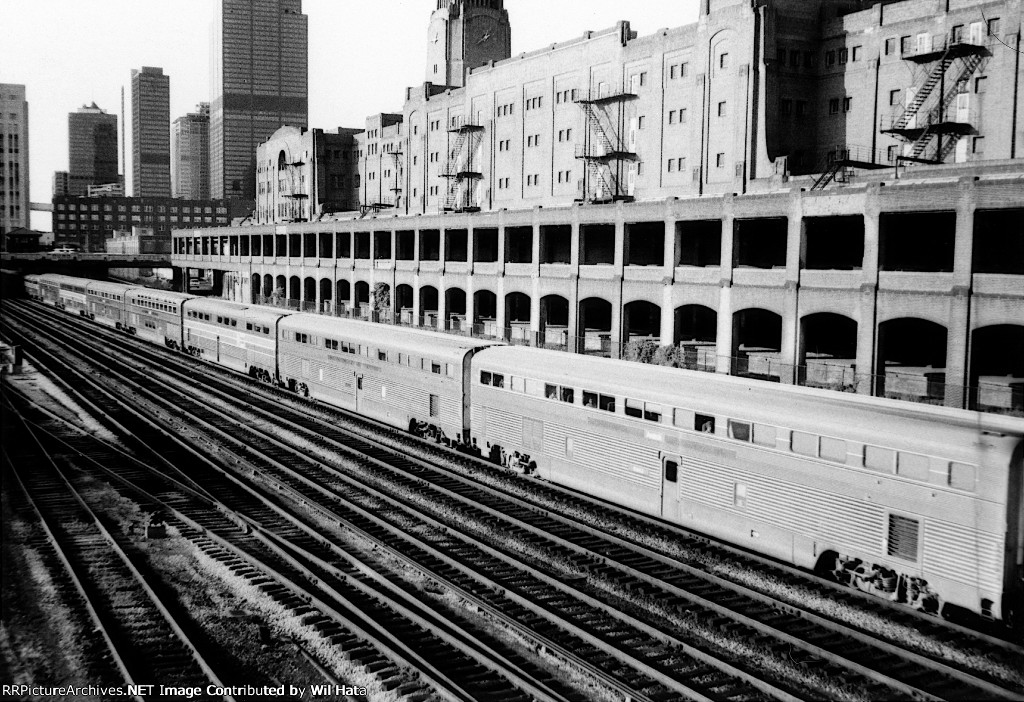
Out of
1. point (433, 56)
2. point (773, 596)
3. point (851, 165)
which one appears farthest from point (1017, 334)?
point (433, 56)

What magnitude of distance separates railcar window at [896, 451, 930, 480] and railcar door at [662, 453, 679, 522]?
517 cm

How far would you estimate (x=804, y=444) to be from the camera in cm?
1619

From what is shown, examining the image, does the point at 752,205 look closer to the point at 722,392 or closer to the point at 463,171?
the point at 722,392

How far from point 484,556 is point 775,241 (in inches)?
1295

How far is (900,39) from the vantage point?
4738 cm

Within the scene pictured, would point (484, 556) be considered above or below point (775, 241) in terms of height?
below

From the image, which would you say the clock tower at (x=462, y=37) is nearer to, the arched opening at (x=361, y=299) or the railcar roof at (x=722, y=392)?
the arched opening at (x=361, y=299)

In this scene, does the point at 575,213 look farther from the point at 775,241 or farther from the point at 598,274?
the point at 775,241

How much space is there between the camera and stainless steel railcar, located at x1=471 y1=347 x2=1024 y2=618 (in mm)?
13547

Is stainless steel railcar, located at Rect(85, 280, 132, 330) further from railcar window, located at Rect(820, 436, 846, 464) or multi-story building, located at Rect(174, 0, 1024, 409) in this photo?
railcar window, located at Rect(820, 436, 846, 464)

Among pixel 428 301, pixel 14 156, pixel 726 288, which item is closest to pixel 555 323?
pixel 428 301

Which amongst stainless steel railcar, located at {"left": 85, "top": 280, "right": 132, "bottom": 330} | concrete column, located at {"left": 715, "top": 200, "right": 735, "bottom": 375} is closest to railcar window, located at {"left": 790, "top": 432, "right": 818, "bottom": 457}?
concrete column, located at {"left": 715, "top": 200, "right": 735, "bottom": 375}

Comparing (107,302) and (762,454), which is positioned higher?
(107,302)

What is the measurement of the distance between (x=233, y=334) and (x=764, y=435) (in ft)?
113
